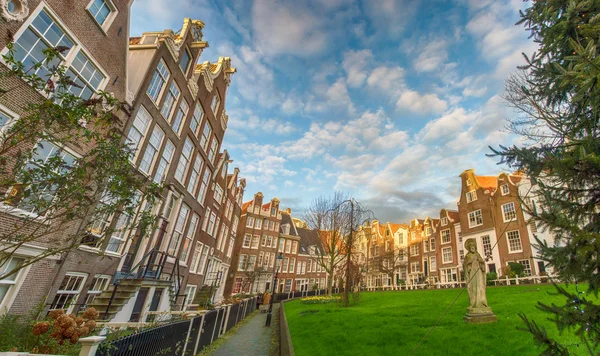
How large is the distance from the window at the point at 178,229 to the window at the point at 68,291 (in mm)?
6274

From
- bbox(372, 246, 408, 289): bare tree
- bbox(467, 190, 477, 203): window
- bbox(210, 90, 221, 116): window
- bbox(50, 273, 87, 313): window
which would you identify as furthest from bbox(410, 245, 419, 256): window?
bbox(50, 273, 87, 313): window

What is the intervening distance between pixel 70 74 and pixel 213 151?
13.9m

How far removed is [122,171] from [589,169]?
7.79 metres

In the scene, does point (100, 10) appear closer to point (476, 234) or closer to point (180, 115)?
point (180, 115)

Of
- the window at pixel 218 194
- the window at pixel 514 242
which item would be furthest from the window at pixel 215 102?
the window at pixel 514 242

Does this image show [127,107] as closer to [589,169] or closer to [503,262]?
[589,169]

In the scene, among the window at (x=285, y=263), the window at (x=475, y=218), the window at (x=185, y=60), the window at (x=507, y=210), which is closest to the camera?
the window at (x=185, y=60)

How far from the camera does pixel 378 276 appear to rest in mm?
58812

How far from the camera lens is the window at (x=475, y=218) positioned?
116ft

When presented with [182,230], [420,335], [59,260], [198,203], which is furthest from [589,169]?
[198,203]

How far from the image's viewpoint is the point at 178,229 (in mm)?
17938

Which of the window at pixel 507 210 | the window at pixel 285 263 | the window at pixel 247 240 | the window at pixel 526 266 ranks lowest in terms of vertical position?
the window at pixel 285 263

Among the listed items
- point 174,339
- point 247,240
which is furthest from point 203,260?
point 247,240

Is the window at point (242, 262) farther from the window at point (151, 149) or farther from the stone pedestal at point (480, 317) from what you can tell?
the stone pedestal at point (480, 317)
